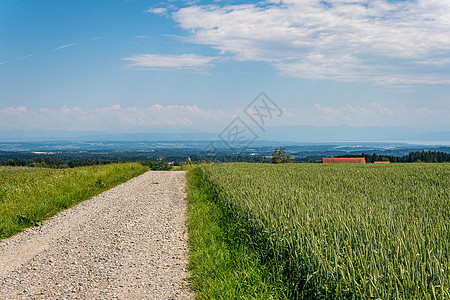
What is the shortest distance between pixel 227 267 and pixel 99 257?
3.03 metres

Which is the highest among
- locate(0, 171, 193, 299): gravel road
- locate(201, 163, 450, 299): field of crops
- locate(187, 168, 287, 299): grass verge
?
locate(201, 163, 450, 299): field of crops

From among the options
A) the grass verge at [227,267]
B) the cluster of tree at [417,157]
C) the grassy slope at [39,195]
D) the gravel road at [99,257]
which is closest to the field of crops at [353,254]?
the grass verge at [227,267]

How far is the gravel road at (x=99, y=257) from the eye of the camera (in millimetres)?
5766

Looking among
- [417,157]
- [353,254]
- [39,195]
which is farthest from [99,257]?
[417,157]

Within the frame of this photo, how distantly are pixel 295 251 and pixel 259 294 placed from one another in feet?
2.76

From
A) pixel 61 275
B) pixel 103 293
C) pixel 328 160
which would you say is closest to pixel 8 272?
pixel 61 275

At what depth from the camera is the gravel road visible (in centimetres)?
577

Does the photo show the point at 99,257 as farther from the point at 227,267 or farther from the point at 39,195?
the point at 39,195

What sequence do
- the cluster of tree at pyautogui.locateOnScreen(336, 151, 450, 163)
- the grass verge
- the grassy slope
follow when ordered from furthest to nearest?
the cluster of tree at pyautogui.locateOnScreen(336, 151, 450, 163) → the grassy slope → the grass verge

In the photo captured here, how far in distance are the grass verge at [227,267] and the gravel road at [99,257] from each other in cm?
30

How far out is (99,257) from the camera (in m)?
7.40

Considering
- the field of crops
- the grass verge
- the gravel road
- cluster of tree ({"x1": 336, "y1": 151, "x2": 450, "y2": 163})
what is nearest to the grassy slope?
the gravel road

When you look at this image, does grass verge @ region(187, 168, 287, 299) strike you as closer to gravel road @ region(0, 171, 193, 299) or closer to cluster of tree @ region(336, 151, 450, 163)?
gravel road @ region(0, 171, 193, 299)

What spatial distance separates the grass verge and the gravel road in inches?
11.7
